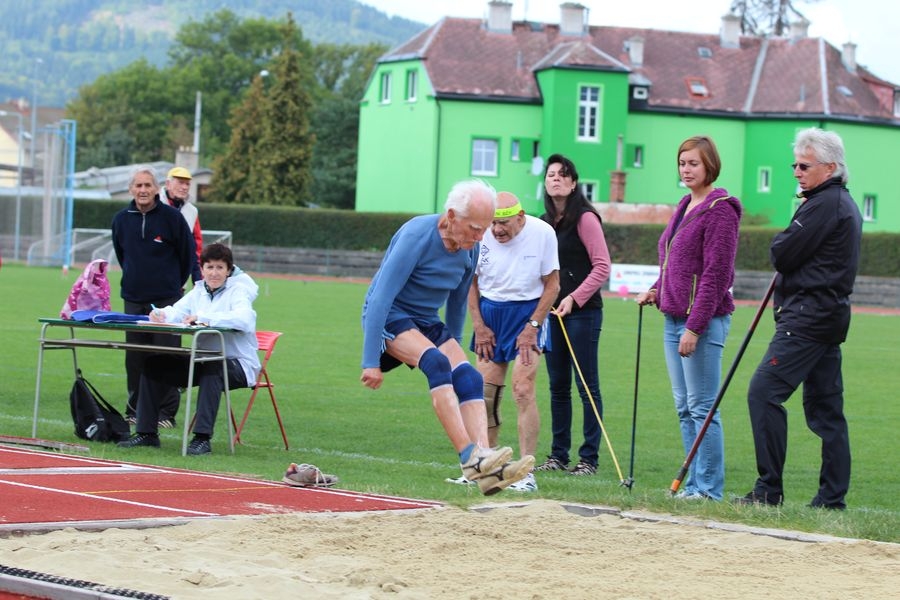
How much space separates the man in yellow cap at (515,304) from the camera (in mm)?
9562

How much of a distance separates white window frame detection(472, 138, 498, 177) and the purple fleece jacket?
52.7m

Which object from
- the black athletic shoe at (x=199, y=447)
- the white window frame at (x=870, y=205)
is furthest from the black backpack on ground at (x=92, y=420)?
the white window frame at (x=870, y=205)

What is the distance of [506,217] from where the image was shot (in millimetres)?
9477

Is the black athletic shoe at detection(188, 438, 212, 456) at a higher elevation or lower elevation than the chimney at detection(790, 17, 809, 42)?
lower

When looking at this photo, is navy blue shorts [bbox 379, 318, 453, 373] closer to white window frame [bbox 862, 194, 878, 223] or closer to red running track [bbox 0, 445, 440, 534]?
red running track [bbox 0, 445, 440, 534]

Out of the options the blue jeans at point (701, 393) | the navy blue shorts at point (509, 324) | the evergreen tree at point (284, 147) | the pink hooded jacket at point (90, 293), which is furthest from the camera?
the evergreen tree at point (284, 147)

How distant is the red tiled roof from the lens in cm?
6091

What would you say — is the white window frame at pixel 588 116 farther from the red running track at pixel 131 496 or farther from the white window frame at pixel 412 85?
the red running track at pixel 131 496

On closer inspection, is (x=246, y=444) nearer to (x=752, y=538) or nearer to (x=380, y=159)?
(x=752, y=538)

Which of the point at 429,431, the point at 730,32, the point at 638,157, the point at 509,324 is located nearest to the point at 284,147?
the point at 638,157

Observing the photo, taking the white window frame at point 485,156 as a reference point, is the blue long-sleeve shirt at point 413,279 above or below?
below

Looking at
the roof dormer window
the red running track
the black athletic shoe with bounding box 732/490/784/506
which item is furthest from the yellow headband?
the roof dormer window

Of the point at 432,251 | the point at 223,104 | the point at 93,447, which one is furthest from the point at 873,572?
the point at 223,104

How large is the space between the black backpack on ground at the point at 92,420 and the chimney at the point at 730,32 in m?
58.7
